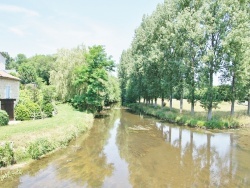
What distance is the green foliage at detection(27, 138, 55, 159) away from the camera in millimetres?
16045

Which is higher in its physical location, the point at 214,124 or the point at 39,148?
the point at 214,124

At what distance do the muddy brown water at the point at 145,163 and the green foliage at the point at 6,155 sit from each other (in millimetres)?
1132

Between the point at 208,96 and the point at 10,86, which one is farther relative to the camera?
the point at 208,96

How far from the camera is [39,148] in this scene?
54.8 ft

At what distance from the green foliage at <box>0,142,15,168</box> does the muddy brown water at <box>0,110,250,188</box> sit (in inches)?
44.6

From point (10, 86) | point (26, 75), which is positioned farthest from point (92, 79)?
point (26, 75)

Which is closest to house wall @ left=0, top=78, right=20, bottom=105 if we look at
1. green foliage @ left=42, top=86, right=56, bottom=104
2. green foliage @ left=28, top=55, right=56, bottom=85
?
green foliage @ left=42, top=86, right=56, bottom=104

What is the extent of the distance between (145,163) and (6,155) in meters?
8.73

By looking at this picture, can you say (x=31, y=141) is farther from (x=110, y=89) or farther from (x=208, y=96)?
(x=110, y=89)

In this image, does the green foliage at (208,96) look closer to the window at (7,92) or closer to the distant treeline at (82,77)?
the distant treeline at (82,77)

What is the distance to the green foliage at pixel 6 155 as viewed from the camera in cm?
1395

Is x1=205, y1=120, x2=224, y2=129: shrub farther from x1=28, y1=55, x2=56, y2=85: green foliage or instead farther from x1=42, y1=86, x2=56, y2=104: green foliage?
x1=28, y1=55, x2=56, y2=85: green foliage

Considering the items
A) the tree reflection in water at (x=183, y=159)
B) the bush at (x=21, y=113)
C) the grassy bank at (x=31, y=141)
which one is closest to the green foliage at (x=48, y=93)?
the bush at (x=21, y=113)

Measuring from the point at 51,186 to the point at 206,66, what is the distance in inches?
985
